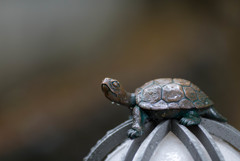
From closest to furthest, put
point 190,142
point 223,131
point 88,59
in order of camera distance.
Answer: point 190,142 < point 223,131 < point 88,59

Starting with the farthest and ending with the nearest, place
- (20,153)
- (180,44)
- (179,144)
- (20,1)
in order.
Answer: (180,44) → (20,153) → (20,1) → (179,144)

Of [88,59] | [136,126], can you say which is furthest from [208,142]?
[88,59]

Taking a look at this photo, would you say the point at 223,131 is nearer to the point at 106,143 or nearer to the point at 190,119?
the point at 190,119

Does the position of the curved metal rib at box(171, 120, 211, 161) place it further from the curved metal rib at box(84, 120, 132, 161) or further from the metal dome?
the curved metal rib at box(84, 120, 132, 161)

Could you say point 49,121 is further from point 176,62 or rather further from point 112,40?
point 176,62

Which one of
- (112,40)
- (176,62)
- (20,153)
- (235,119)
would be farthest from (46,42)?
(235,119)

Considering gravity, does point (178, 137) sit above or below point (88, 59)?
below

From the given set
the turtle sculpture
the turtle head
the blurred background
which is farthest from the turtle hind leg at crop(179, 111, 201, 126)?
the blurred background
